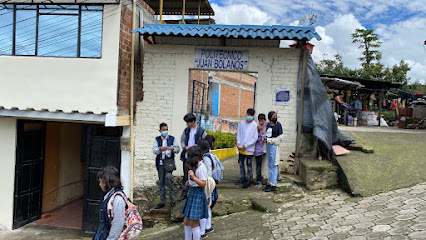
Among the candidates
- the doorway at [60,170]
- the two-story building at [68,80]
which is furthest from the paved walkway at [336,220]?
the two-story building at [68,80]

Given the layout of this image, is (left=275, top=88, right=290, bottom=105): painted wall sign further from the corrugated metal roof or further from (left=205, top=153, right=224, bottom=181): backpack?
(left=205, top=153, right=224, bottom=181): backpack

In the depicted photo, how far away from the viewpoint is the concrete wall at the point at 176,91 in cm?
717

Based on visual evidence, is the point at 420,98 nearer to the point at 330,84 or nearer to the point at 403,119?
the point at 403,119

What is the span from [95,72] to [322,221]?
18.2 ft

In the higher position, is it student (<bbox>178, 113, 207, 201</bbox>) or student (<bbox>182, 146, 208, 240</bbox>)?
student (<bbox>178, 113, 207, 201</bbox>)

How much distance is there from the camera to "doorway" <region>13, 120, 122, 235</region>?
7.71 metres

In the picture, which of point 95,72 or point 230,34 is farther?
point 95,72

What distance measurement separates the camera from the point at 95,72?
23.0 ft

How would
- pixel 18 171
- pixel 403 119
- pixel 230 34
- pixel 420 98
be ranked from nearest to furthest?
pixel 230 34, pixel 18 171, pixel 403 119, pixel 420 98

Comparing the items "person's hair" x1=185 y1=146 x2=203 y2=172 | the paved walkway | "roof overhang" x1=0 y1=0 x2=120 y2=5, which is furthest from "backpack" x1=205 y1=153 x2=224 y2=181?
"roof overhang" x1=0 y1=0 x2=120 y2=5

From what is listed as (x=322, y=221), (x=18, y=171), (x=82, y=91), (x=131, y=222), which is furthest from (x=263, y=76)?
(x=18, y=171)

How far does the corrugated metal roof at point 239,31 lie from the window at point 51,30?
134 cm

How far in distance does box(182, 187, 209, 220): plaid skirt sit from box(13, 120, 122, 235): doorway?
3716mm

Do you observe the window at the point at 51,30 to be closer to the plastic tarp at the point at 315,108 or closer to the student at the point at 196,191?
the student at the point at 196,191
